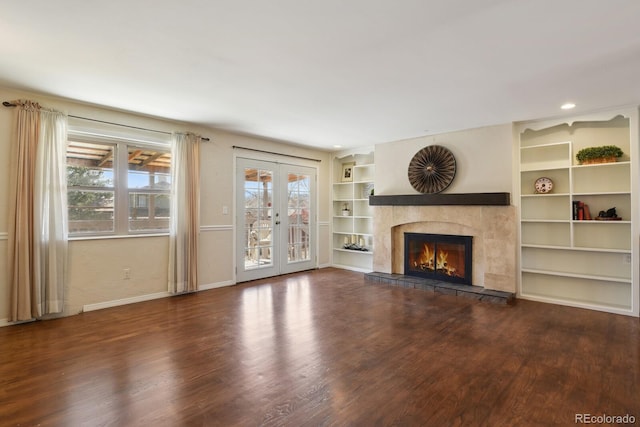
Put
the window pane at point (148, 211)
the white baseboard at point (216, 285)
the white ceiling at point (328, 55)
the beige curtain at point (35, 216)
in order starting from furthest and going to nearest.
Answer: the white baseboard at point (216, 285), the window pane at point (148, 211), the beige curtain at point (35, 216), the white ceiling at point (328, 55)

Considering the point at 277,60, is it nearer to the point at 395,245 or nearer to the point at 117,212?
the point at 117,212

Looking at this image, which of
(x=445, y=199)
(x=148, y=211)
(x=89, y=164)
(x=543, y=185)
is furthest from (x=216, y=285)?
(x=543, y=185)

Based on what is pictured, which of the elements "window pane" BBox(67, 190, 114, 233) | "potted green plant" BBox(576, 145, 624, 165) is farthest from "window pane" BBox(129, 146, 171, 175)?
"potted green plant" BBox(576, 145, 624, 165)

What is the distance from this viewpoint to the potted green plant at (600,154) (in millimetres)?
4023

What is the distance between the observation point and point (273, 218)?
602 centimetres

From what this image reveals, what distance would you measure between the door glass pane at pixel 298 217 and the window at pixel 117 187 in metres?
2.28

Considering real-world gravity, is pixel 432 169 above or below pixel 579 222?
above

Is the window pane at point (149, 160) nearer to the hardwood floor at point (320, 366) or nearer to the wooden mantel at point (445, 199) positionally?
the hardwood floor at point (320, 366)

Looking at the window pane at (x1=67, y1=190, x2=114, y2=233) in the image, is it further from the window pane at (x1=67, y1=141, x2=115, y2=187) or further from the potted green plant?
the potted green plant

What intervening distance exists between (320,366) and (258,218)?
142 inches

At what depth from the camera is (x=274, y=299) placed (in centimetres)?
452

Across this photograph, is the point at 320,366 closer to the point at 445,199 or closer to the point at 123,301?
the point at 123,301

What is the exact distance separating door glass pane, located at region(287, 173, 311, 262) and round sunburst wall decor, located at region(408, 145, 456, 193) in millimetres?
2124

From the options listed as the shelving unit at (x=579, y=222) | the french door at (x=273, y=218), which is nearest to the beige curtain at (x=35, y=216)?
the french door at (x=273, y=218)
